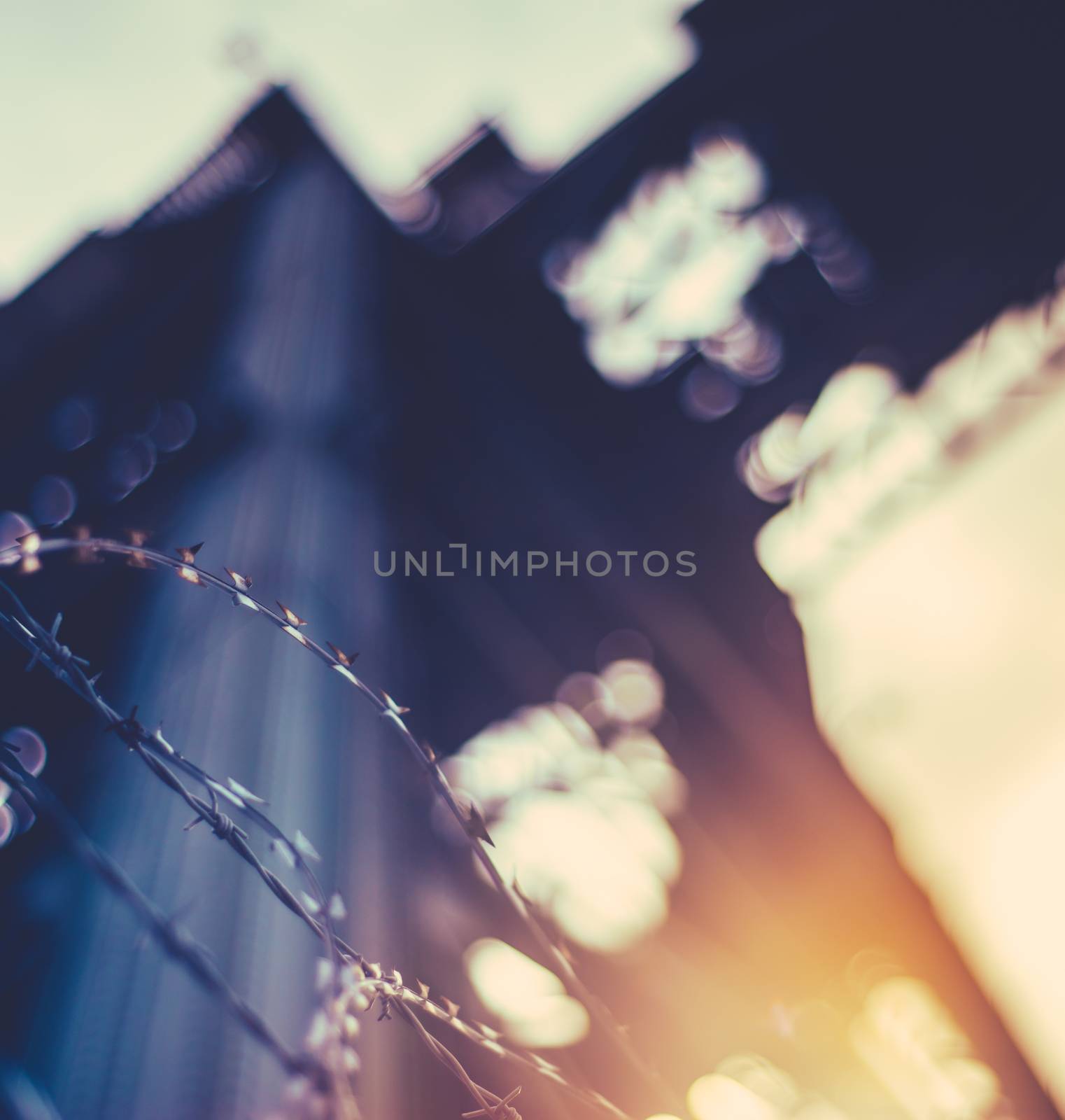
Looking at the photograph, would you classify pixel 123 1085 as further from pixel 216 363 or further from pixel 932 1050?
pixel 932 1050

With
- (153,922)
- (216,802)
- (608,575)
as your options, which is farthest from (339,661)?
(608,575)

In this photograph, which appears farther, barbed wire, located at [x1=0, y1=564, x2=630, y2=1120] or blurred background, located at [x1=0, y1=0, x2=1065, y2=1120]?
blurred background, located at [x1=0, y1=0, x2=1065, y2=1120]

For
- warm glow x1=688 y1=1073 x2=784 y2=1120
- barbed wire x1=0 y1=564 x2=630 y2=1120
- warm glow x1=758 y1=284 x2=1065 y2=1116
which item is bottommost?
warm glow x1=688 y1=1073 x2=784 y2=1120

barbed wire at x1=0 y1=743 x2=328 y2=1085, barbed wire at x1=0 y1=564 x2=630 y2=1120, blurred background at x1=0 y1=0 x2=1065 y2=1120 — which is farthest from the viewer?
blurred background at x1=0 y1=0 x2=1065 y2=1120

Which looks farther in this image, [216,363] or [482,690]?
[482,690]

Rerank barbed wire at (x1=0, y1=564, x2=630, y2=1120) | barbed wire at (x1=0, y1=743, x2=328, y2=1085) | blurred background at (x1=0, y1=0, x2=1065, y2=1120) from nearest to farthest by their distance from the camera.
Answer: barbed wire at (x1=0, y1=743, x2=328, y2=1085) < barbed wire at (x1=0, y1=564, x2=630, y2=1120) < blurred background at (x1=0, y1=0, x2=1065, y2=1120)

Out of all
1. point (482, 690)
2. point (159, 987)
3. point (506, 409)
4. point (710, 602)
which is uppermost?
point (506, 409)

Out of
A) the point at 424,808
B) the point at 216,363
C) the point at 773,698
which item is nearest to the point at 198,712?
the point at 424,808

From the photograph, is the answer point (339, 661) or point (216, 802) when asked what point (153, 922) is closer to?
Result: point (216, 802)

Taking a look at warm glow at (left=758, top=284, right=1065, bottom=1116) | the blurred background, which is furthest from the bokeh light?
warm glow at (left=758, top=284, right=1065, bottom=1116)

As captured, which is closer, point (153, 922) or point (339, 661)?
point (153, 922)

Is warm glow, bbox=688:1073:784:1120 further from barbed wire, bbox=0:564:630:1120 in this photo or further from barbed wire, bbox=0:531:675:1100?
barbed wire, bbox=0:564:630:1120

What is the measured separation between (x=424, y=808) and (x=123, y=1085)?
177 centimetres

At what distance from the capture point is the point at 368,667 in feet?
9.46
